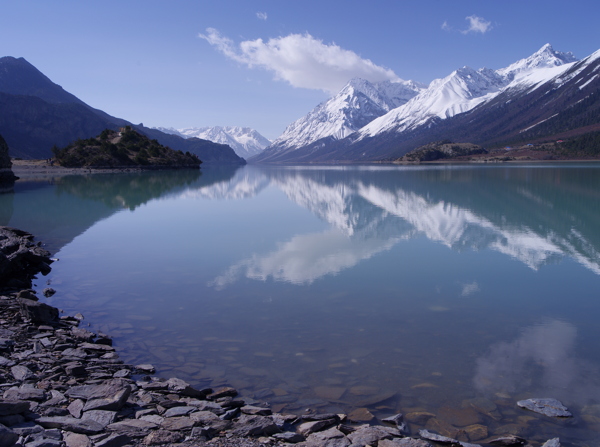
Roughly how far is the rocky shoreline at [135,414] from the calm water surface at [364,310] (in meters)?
0.44

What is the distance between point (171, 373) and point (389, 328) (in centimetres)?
441

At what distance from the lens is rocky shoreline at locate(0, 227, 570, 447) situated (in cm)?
501

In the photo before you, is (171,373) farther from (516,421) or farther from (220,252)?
(220,252)

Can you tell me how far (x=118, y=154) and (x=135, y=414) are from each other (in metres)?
107

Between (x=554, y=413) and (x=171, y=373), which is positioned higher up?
(x=554, y=413)

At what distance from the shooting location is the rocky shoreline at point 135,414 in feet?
16.4

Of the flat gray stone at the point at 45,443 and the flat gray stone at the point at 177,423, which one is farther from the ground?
the flat gray stone at the point at 45,443

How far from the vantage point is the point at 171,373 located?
757 centimetres

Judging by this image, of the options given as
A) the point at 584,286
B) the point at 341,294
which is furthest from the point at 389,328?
the point at 584,286

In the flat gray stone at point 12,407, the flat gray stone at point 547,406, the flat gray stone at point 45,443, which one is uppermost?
the flat gray stone at point 12,407

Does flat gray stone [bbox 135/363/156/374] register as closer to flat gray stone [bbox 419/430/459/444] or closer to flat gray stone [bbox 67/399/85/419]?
flat gray stone [bbox 67/399/85/419]

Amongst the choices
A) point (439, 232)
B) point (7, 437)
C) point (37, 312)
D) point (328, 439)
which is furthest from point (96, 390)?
point (439, 232)

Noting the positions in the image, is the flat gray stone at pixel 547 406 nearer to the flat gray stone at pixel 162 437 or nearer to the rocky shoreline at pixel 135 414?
the rocky shoreline at pixel 135 414

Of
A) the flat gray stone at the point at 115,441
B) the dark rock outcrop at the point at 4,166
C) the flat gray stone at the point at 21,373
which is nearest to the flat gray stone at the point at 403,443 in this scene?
the flat gray stone at the point at 115,441
